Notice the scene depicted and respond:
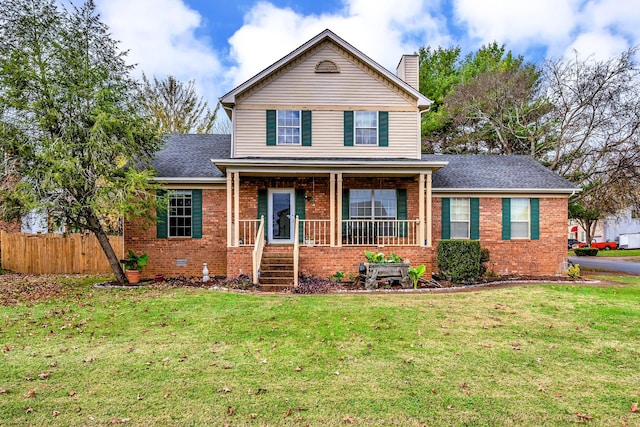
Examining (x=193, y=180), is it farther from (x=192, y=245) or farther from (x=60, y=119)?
(x=60, y=119)

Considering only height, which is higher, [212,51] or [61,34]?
[212,51]

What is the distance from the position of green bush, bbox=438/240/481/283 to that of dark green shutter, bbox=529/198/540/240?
3.35 m

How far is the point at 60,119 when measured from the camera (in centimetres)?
1088

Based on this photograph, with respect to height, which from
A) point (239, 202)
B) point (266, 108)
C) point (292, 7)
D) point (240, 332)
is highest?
point (292, 7)

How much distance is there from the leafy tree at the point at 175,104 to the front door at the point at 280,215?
15978 mm

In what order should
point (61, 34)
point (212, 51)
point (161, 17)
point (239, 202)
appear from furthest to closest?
1. point (212, 51)
2. point (161, 17)
3. point (239, 202)
4. point (61, 34)

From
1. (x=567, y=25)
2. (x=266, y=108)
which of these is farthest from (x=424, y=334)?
(x=567, y=25)

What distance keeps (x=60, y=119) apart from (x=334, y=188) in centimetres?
792

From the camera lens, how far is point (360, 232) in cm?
1380

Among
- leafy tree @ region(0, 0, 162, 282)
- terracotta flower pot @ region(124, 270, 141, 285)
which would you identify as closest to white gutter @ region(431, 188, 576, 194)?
leafy tree @ region(0, 0, 162, 282)

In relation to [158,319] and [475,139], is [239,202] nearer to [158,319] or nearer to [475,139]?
[158,319]

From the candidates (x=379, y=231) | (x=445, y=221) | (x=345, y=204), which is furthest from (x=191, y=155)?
(x=445, y=221)

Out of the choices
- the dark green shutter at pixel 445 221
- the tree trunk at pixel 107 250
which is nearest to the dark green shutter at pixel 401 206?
the dark green shutter at pixel 445 221

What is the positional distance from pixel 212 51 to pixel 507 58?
19500 mm
